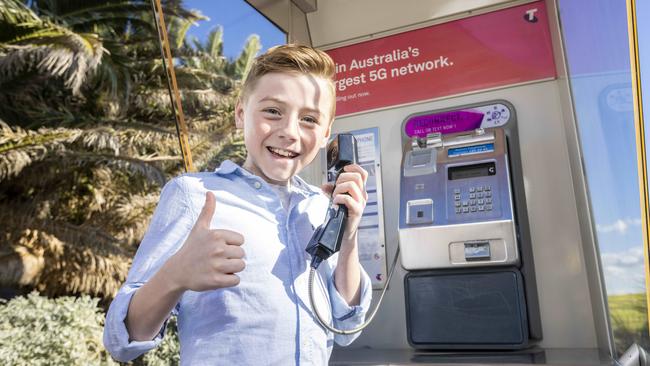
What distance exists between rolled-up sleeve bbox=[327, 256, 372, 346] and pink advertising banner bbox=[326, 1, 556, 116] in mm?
1505

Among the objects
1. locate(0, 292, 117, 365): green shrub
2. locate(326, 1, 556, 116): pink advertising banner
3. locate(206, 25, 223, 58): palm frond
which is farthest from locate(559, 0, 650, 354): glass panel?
locate(206, 25, 223, 58): palm frond

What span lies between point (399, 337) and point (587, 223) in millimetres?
855

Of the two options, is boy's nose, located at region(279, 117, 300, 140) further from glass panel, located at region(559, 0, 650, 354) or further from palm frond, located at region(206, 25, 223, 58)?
palm frond, located at region(206, 25, 223, 58)

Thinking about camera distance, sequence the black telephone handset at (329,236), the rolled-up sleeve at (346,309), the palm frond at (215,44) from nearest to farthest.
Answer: the black telephone handset at (329,236)
the rolled-up sleeve at (346,309)
the palm frond at (215,44)

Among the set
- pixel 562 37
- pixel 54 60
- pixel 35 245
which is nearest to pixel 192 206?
pixel 562 37

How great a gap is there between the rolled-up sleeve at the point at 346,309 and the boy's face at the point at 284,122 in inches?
8.7

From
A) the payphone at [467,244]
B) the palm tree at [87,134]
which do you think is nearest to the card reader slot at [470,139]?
the payphone at [467,244]

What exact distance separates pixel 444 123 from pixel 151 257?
65.3 inches

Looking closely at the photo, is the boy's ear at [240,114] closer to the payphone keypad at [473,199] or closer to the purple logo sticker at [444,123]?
the payphone keypad at [473,199]

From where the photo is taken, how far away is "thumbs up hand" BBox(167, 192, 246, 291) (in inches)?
25.0

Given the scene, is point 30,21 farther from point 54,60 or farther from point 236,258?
point 236,258

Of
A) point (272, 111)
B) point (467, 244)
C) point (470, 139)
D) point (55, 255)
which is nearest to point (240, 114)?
point (272, 111)

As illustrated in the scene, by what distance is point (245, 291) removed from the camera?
30.3 inches

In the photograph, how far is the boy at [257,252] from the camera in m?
0.69
